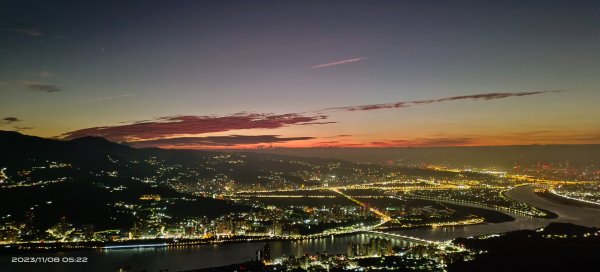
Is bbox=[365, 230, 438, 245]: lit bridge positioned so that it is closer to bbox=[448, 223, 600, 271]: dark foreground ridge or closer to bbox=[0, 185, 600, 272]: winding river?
bbox=[0, 185, 600, 272]: winding river

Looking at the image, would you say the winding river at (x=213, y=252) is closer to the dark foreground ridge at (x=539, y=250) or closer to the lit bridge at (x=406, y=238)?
the lit bridge at (x=406, y=238)

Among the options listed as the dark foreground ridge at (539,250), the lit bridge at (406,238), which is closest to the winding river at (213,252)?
the lit bridge at (406,238)

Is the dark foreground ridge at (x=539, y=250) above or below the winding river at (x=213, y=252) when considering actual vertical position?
above

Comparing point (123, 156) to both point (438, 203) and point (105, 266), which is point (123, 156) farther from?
point (105, 266)

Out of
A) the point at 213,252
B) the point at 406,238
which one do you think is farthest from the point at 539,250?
the point at 213,252

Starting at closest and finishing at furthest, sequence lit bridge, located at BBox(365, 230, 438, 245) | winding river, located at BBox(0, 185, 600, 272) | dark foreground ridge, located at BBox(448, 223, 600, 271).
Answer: dark foreground ridge, located at BBox(448, 223, 600, 271) → winding river, located at BBox(0, 185, 600, 272) → lit bridge, located at BBox(365, 230, 438, 245)

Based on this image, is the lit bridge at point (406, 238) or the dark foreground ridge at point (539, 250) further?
the lit bridge at point (406, 238)

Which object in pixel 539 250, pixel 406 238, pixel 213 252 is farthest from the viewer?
pixel 406 238

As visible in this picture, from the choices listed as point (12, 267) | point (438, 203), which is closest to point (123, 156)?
→ point (438, 203)

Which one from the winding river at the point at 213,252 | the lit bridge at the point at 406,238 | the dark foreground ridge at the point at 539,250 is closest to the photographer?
the dark foreground ridge at the point at 539,250

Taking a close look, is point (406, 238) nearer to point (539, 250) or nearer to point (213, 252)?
point (539, 250)

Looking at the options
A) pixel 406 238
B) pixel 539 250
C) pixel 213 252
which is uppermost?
pixel 539 250

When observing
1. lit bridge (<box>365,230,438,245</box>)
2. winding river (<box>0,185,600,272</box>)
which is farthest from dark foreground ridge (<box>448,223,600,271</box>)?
winding river (<box>0,185,600,272</box>)
